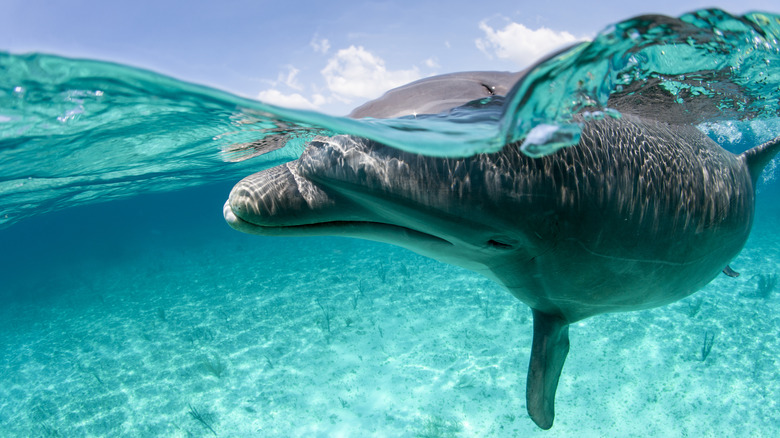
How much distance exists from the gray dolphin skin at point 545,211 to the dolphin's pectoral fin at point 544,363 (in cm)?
1

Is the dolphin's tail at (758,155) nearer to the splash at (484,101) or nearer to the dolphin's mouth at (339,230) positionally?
the splash at (484,101)

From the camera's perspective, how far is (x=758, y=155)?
4578mm

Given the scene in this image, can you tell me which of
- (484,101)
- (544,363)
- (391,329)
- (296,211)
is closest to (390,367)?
(391,329)

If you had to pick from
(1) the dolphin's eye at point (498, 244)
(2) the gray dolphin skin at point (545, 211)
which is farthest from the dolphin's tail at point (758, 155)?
(1) the dolphin's eye at point (498, 244)

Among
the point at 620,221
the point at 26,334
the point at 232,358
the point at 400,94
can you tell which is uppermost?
the point at 400,94

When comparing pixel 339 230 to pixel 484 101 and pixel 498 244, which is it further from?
pixel 484 101

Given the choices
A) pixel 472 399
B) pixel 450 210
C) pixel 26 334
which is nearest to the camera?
pixel 450 210

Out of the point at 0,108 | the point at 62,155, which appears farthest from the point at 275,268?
the point at 0,108

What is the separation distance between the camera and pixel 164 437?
812 centimetres

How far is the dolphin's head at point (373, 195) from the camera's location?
2.34 metres

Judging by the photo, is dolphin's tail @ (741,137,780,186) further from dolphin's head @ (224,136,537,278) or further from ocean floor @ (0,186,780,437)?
ocean floor @ (0,186,780,437)

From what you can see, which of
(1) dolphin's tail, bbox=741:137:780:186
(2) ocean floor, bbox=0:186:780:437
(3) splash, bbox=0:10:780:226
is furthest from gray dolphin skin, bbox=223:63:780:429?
(2) ocean floor, bbox=0:186:780:437

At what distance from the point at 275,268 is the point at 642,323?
17406 millimetres

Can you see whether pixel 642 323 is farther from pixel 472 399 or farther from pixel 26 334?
pixel 26 334
